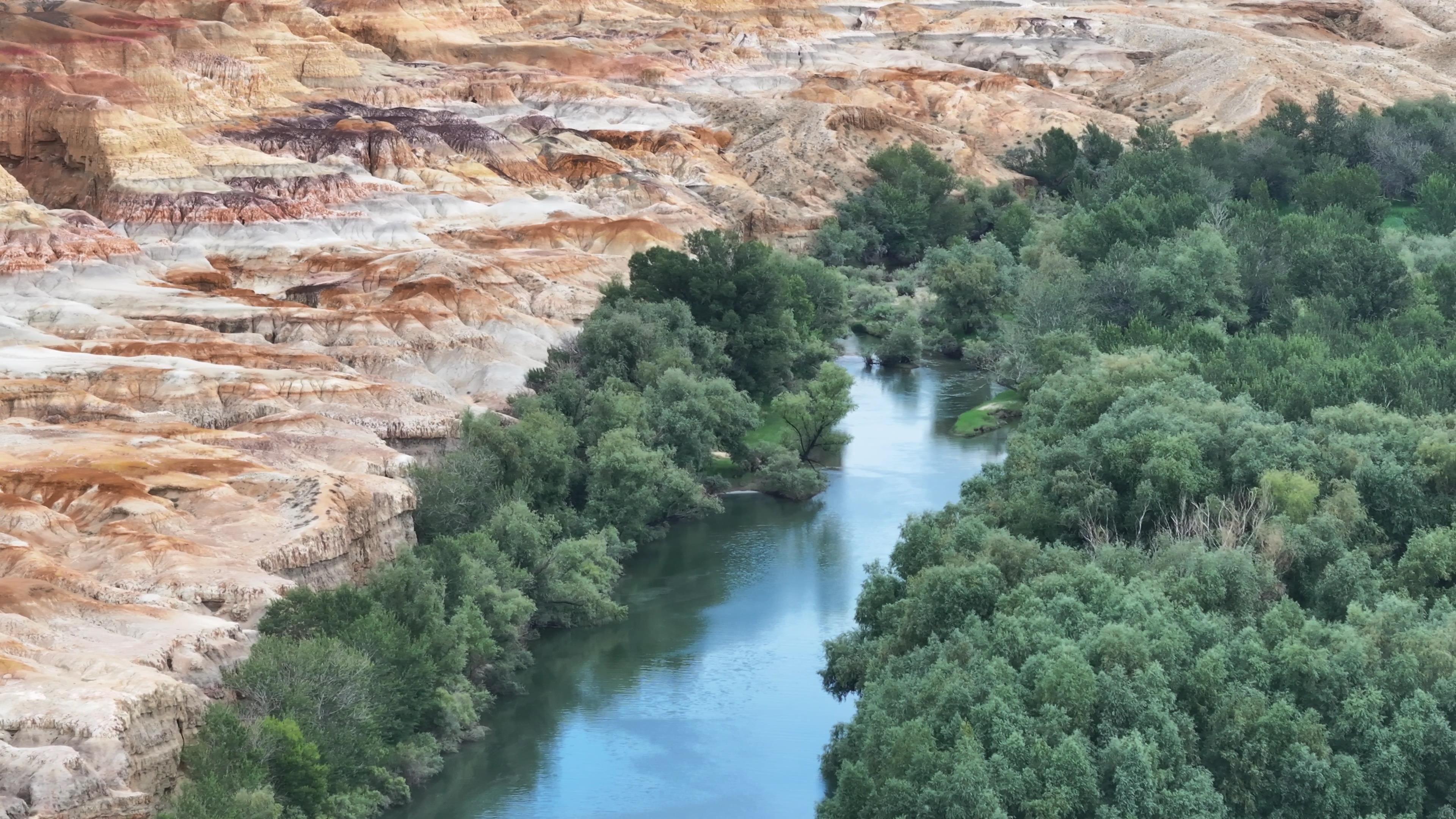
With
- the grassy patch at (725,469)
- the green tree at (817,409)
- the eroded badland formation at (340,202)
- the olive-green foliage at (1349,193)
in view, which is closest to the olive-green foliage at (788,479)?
the grassy patch at (725,469)

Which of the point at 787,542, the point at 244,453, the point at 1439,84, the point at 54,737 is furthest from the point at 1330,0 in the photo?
the point at 54,737

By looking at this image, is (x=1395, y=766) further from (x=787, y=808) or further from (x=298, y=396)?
(x=298, y=396)

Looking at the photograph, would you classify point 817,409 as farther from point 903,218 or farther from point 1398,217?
point 1398,217

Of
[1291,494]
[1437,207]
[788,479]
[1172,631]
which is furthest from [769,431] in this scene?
[1437,207]

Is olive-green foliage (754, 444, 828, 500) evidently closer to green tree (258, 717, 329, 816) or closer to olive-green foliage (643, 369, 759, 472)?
olive-green foliage (643, 369, 759, 472)

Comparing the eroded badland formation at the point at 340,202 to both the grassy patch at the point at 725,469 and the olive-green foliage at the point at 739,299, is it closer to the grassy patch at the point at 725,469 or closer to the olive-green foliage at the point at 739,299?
the olive-green foliage at the point at 739,299
